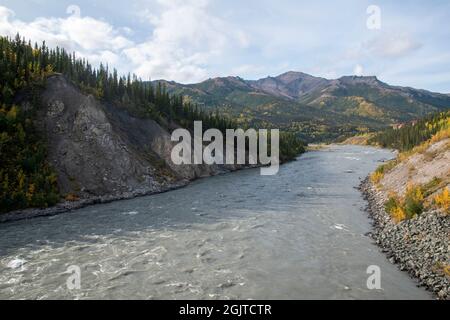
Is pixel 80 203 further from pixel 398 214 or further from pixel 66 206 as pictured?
pixel 398 214

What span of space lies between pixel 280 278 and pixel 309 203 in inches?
892

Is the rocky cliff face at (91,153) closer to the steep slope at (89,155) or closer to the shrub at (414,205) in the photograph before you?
the steep slope at (89,155)

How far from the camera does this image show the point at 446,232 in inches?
931

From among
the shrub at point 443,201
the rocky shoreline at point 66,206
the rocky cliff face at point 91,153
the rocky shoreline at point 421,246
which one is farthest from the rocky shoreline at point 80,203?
the shrub at point 443,201

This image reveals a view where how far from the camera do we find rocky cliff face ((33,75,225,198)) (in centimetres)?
4616

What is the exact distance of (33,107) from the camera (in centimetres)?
5016

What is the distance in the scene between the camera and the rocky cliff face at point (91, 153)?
4616cm

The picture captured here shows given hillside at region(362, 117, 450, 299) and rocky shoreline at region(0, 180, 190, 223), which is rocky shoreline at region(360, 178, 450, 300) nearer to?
hillside at region(362, 117, 450, 299)

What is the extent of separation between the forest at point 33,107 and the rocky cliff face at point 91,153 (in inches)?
74.7

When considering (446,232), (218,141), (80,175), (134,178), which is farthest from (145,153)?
(446,232)

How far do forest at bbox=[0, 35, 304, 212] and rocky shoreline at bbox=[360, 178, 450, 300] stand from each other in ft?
113

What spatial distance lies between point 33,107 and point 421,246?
5067 centimetres

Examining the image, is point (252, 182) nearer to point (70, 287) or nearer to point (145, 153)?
point (145, 153)

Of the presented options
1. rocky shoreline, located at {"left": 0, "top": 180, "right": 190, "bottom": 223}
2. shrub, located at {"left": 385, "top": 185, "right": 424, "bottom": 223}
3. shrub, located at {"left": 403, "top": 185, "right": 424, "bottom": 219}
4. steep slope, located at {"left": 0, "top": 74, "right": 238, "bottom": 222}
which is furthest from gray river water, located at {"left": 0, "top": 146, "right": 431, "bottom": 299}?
steep slope, located at {"left": 0, "top": 74, "right": 238, "bottom": 222}
